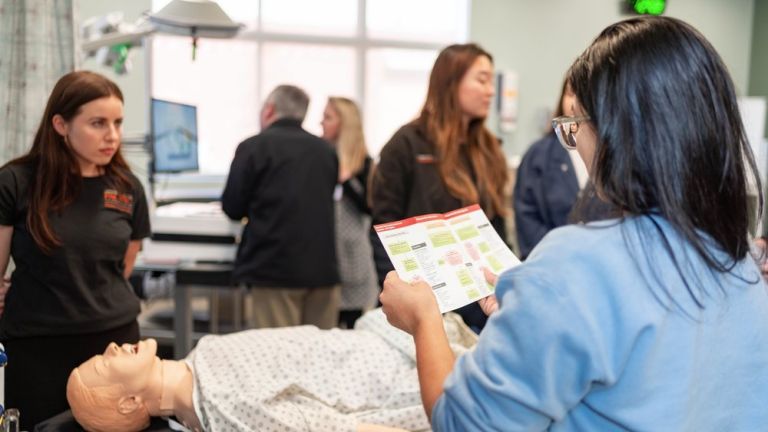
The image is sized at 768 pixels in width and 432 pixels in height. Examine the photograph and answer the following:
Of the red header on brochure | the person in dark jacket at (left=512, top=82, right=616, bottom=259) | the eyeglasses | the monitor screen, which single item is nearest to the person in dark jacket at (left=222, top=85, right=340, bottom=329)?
the monitor screen

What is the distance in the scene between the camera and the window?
5.83 m

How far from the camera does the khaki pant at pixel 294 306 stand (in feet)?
10.8

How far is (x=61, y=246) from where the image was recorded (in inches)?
74.6

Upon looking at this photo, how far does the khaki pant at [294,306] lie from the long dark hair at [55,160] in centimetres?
143

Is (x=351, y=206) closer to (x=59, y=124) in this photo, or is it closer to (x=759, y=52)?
(x=59, y=124)

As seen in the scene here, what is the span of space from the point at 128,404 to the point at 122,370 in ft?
0.30

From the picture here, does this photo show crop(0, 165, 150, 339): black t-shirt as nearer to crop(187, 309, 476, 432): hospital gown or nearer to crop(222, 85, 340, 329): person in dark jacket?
crop(187, 309, 476, 432): hospital gown

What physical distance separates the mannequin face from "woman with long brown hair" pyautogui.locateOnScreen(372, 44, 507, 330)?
32.4 inches

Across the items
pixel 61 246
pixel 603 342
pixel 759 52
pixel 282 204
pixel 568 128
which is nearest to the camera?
pixel 603 342

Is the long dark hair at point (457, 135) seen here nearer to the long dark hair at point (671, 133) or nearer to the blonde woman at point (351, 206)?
the blonde woman at point (351, 206)

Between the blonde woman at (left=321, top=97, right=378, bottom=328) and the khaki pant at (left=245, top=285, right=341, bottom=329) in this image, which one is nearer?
the khaki pant at (left=245, top=285, right=341, bottom=329)

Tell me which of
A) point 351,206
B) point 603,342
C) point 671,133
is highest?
point 671,133

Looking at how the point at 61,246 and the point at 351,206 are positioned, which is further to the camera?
the point at 351,206

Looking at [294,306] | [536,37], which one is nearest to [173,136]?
[294,306]
